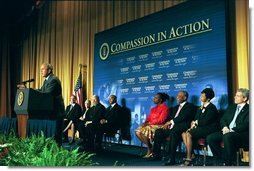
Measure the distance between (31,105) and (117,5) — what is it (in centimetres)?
350

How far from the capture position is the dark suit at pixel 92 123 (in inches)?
214

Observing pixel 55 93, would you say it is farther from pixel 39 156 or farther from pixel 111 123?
pixel 111 123

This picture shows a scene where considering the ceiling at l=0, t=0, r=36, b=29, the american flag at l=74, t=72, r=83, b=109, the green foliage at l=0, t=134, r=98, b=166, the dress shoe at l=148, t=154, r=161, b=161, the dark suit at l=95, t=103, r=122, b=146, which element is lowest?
the dress shoe at l=148, t=154, r=161, b=161

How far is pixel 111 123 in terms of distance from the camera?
18.3 ft

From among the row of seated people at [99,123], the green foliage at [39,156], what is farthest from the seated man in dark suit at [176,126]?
the green foliage at [39,156]

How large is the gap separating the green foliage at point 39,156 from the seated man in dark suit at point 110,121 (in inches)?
94.1

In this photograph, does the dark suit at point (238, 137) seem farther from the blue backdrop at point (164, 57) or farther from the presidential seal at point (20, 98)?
the presidential seal at point (20, 98)

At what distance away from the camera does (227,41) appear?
4.20 m

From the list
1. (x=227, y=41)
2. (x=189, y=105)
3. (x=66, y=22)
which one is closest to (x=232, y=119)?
(x=189, y=105)

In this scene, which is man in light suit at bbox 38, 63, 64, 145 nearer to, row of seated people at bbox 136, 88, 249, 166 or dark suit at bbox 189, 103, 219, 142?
row of seated people at bbox 136, 88, 249, 166

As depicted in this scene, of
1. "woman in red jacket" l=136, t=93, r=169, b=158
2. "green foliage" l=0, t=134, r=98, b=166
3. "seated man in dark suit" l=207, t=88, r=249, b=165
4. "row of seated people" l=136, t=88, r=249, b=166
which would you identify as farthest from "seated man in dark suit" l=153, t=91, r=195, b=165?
"green foliage" l=0, t=134, r=98, b=166

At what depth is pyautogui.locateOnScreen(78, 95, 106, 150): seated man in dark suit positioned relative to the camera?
544cm

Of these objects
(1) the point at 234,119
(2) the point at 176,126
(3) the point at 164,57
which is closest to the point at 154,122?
(2) the point at 176,126

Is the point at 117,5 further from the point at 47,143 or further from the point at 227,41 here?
the point at 47,143
